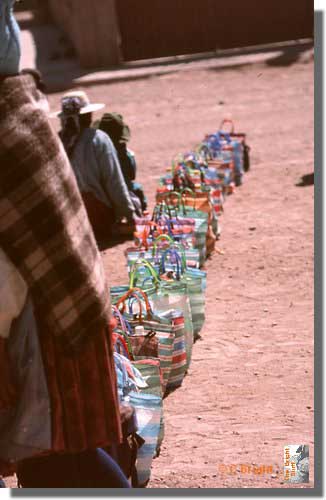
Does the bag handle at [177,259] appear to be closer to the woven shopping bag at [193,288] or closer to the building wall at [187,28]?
the woven shopping bag at [193,288]

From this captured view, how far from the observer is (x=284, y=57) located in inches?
634

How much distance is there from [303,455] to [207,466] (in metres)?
0.43

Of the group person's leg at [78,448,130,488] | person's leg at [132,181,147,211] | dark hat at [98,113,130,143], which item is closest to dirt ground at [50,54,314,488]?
person's leg at [132,181,147,211]

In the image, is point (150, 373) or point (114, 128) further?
point (114, 128)

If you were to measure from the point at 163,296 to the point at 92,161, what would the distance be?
2.65 meters

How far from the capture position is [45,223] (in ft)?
7.14

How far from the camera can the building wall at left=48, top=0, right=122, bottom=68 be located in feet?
55.2

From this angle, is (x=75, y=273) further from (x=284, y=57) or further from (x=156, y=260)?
(x=284, y=57)

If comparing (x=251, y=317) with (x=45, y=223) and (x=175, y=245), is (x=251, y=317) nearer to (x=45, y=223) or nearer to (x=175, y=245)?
(x=175, y=245)

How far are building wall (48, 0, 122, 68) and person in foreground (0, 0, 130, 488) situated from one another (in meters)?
15.2

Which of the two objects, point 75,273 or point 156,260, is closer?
point 75,273

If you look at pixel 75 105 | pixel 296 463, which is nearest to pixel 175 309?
pixel 296 463

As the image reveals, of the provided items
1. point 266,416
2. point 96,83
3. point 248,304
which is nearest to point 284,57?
point 96,83

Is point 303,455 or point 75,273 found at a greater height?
point 75,273
